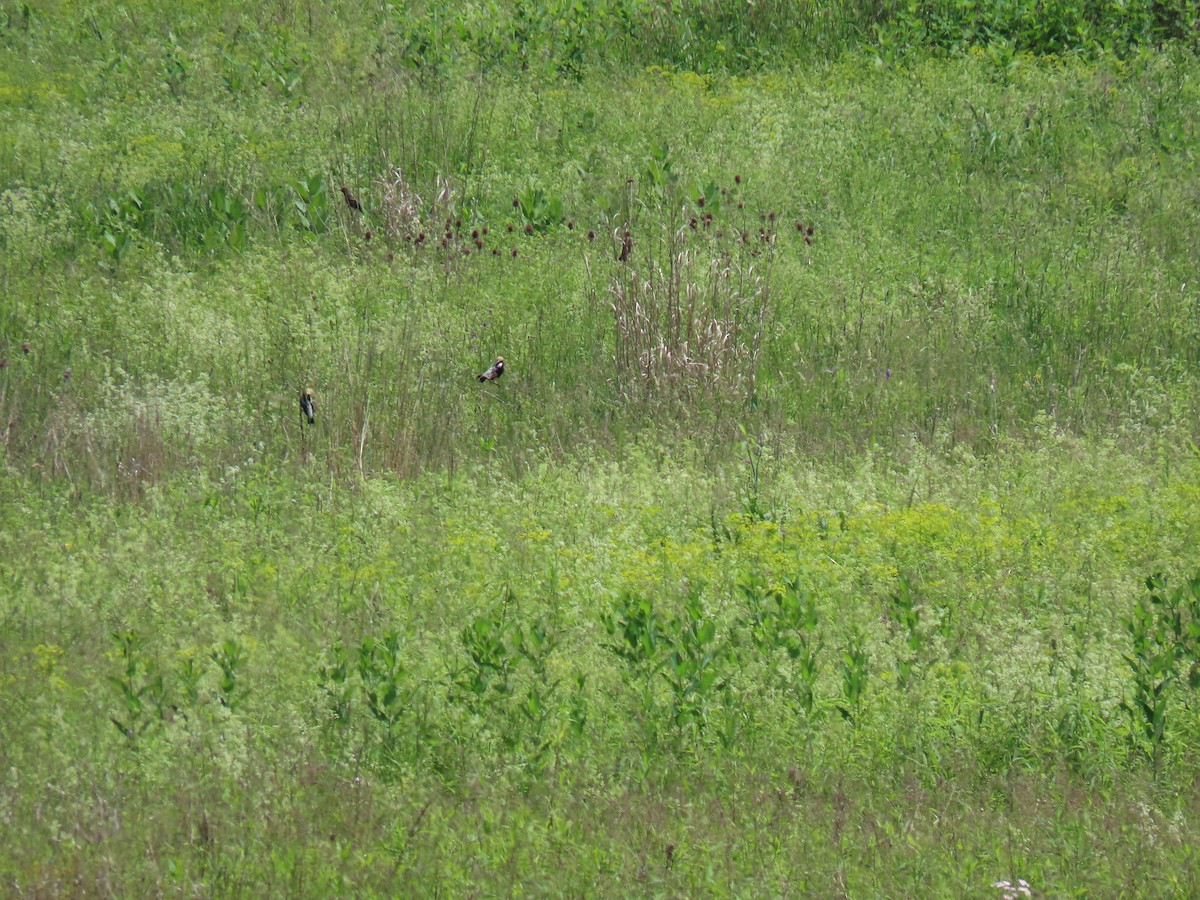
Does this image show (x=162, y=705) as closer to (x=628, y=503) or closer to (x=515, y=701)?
(x=515, y=701)

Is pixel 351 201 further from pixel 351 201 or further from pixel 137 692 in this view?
pixel 137 692

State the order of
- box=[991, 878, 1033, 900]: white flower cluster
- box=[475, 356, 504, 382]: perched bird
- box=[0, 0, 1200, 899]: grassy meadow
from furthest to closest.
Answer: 1. box=[475, 356, 504, 382]: perched bird
2. box=[0, 0, 1200, 899]: grassy meadow
3. box=[991, 878, 1033, 900]: white flower cluster

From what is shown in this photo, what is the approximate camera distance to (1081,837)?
12.1ft

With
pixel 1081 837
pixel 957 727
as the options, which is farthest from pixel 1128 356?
pixel 1081 837

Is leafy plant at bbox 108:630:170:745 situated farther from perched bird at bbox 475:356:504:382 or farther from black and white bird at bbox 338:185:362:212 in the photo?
black and white bird at bbox 338:185:362:212

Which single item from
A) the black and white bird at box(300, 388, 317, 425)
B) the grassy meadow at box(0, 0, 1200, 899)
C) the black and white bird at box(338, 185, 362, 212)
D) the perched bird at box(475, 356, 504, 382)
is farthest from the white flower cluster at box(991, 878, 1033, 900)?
the black and white bird at box(338, 185, 362, 212)

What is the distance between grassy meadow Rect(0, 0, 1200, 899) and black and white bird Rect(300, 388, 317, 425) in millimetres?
169

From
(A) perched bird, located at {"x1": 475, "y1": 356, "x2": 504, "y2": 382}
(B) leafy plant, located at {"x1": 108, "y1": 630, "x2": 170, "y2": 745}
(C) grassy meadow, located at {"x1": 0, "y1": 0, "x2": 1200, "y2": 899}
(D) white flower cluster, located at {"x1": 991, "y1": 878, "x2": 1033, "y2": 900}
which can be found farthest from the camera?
(A) perched bird, located at {"x1": 475, "y1": 356, "x2": 504, "y2": 382}

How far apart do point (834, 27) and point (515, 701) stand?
11068 mm

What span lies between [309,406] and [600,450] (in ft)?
5.01

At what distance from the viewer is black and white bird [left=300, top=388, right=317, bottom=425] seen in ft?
23.9

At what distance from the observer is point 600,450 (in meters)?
7.32

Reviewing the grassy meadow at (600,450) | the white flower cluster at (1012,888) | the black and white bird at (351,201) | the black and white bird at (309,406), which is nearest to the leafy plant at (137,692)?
the grassy meadow at (600,450)

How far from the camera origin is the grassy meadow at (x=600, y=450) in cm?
388
